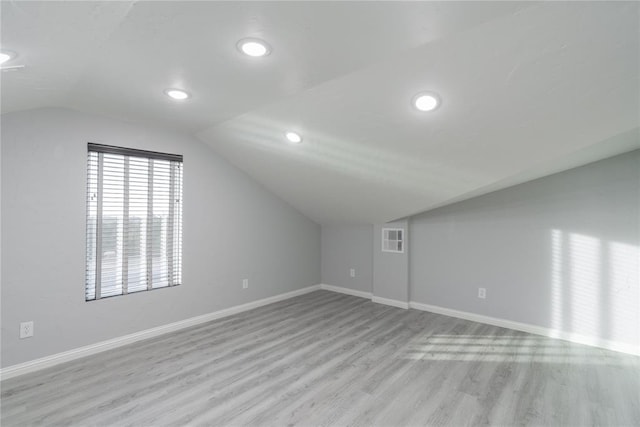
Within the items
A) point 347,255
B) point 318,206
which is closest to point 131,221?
point 318,206

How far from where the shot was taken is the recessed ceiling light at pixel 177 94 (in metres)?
2.41

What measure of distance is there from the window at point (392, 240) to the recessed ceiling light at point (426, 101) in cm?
245

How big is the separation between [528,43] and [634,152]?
2.50 metres

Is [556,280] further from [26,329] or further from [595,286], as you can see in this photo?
[26,329]

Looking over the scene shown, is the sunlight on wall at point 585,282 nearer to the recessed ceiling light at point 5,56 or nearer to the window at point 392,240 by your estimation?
the window at point 392,240

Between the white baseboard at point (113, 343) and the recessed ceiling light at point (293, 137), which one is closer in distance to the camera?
the white baseboard at point (113, 343)

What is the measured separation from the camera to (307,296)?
5047mm

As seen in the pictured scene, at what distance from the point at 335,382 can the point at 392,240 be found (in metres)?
2.42

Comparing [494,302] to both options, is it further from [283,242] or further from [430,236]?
[283,242]

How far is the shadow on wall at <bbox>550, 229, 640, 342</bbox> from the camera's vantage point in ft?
10.3

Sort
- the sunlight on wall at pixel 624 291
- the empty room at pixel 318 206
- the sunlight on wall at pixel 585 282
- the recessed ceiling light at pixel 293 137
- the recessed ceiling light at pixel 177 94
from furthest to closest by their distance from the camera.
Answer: the sunlight on wall at pixel 585 282 → the sunlight on wall at pixel 624 291 → the recessed ceiling light at pixel 293 137 → the recessed ceiling light at pixel 177 94 → the empty room at pixel 318 206

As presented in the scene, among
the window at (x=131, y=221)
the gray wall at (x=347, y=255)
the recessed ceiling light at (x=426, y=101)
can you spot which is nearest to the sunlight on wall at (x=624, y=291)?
the recessed ceiling light at (x=426, y=101)

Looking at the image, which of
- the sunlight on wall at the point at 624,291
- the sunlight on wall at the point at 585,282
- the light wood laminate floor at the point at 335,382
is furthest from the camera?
the sunlight on wall at the point at 585,282

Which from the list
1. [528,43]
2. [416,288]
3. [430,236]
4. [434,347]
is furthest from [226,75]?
[416,288]
